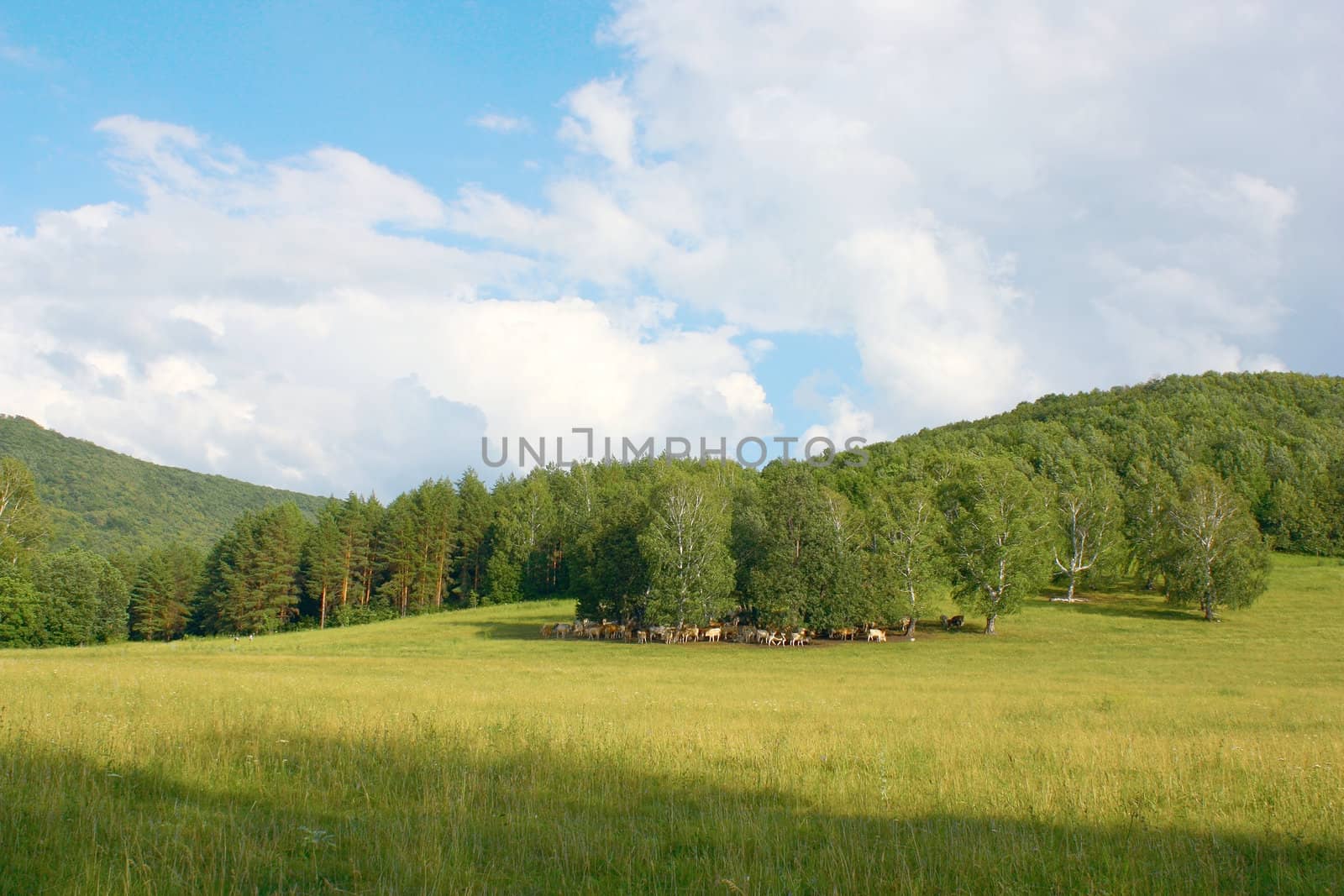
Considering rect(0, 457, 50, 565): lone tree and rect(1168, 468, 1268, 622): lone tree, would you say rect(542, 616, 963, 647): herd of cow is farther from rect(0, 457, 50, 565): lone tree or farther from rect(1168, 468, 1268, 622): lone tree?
rect(0, 457, 50, 565): lone tree

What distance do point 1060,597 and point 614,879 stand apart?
8457 centimetres

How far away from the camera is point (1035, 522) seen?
66.4m

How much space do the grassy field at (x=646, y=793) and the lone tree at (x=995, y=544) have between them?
38.8m

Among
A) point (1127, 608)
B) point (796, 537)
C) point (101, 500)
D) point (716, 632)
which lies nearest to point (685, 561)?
point (716, 632)

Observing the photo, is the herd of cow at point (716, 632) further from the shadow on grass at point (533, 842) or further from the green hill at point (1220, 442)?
the shadow on grass at point (533, 842)

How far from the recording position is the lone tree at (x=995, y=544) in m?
62.1

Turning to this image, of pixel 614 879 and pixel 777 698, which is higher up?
pixel 614 879

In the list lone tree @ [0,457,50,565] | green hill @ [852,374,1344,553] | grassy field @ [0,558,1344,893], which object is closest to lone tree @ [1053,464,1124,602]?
green hill @ [852,374,1344,553]

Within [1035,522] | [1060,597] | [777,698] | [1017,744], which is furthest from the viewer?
[1060,597]

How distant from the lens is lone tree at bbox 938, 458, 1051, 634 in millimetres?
62094

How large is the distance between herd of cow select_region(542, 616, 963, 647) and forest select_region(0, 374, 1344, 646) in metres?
1.12

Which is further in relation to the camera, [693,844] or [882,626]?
[882,626]

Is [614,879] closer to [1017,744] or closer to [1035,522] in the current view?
[1017,744]

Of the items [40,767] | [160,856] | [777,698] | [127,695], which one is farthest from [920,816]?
[127,695]
